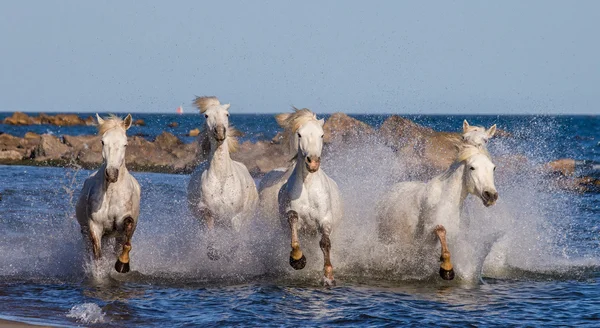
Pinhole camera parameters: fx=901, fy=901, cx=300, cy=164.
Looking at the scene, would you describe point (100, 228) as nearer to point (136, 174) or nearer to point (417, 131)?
point (417, 131)

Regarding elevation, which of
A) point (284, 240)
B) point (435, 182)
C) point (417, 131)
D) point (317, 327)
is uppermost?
point (417, 131)

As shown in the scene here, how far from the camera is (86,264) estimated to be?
10711mm

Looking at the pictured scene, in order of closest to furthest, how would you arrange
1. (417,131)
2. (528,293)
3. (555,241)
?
(528,293) → (555,241) → (417,131)

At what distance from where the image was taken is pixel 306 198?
10.4m

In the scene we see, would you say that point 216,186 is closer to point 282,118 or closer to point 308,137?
point 282,118

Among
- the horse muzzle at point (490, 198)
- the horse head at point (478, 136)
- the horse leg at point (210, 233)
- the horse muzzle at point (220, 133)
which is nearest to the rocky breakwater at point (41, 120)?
the horse leg at point (210, 233)

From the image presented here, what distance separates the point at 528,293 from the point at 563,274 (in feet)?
5.27

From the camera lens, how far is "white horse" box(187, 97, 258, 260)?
37.0ft

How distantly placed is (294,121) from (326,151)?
7.88 m

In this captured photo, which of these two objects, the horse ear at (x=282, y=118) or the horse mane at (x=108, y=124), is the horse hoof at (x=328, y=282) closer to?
the horse ear at (x=282, y=118)

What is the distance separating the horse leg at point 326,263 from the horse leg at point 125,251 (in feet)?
7.21

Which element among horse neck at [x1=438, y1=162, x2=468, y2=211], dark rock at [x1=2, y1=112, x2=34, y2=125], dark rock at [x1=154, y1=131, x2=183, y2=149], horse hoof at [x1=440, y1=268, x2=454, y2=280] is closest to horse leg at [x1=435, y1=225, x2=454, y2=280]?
horse hoof at [x1=440, y1=268, x2=454, y2=280]

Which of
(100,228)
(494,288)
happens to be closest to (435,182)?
(494,288)

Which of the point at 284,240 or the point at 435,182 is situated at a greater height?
the point at 435,182
